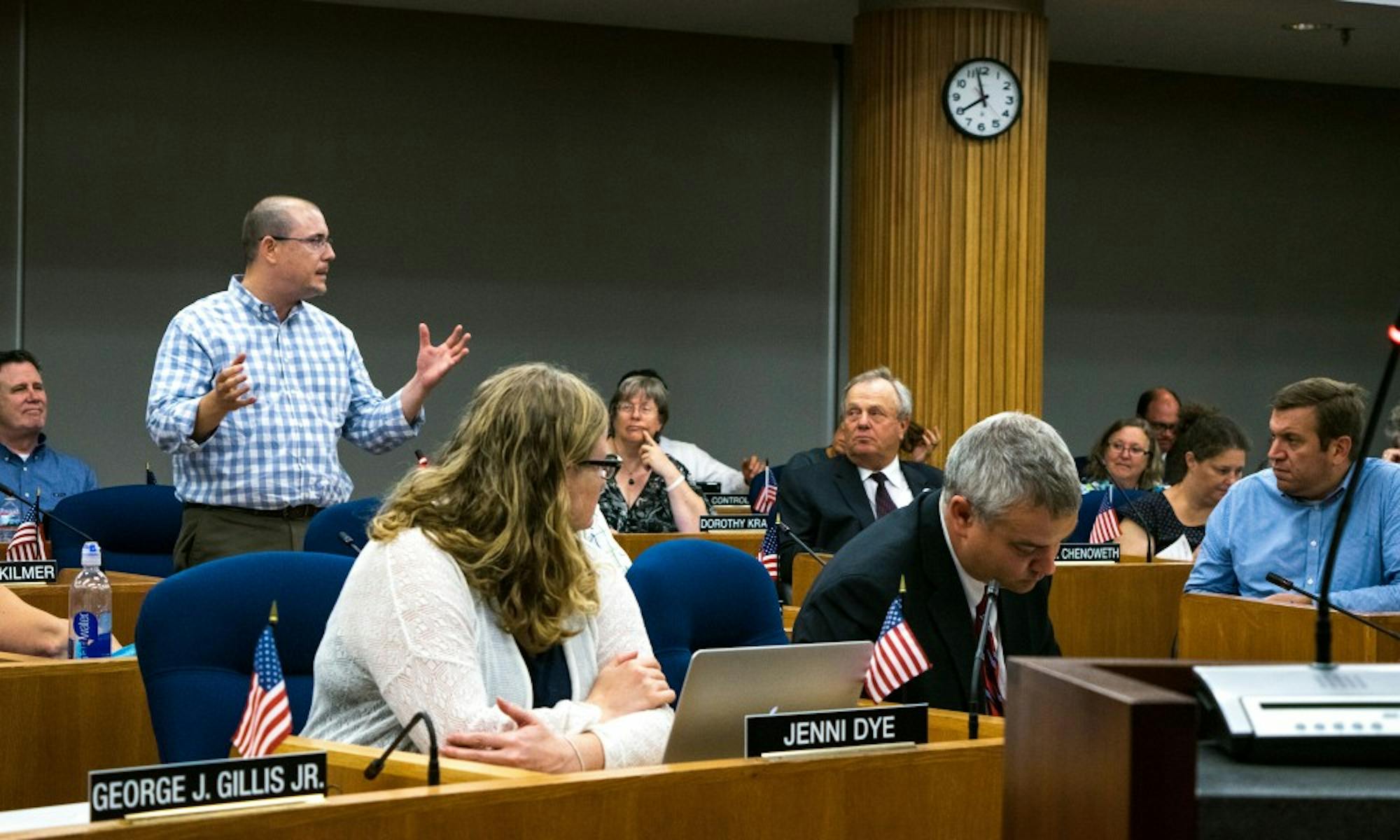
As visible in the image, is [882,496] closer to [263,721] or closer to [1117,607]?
[1117,607]

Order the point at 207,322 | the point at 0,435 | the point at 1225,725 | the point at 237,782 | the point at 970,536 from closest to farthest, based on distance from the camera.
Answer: the point at 1225,725
the point at 237,782
the point at 970,536
the point at 207,322
the point at 0,435

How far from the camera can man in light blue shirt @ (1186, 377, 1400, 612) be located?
183 inches

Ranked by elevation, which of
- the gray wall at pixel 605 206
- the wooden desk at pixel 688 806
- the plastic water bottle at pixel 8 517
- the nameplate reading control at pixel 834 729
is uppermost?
the gray wall at pixel 605 206

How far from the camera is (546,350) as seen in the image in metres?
9.84

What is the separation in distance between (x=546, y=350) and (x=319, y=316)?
5117mm

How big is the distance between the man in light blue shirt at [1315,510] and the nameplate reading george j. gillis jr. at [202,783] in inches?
128

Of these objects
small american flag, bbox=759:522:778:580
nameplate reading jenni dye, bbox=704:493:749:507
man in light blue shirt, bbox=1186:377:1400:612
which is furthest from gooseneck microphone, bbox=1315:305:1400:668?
nameplate reading jenni dye, bbox=704:493:749:507

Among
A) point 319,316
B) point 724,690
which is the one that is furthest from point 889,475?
point 724,690

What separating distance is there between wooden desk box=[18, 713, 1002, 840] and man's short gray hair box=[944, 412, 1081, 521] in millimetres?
604

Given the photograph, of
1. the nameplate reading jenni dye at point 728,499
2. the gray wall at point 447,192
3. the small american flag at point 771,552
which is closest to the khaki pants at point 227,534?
the small american flag at point 771,552

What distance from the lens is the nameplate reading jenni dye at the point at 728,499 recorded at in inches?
303

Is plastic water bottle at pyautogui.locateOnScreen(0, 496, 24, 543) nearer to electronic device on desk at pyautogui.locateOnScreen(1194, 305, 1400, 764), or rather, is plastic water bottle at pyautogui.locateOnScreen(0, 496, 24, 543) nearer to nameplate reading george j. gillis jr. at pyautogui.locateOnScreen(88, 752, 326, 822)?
nameplate reading george j. gillis jr. at pyautogui.locateOnScreen(88, 752, 326, 822)

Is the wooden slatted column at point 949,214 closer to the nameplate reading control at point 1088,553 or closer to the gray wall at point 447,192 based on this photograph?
the gray wall at point 447,192

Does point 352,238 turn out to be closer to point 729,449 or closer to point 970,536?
point 729,449
